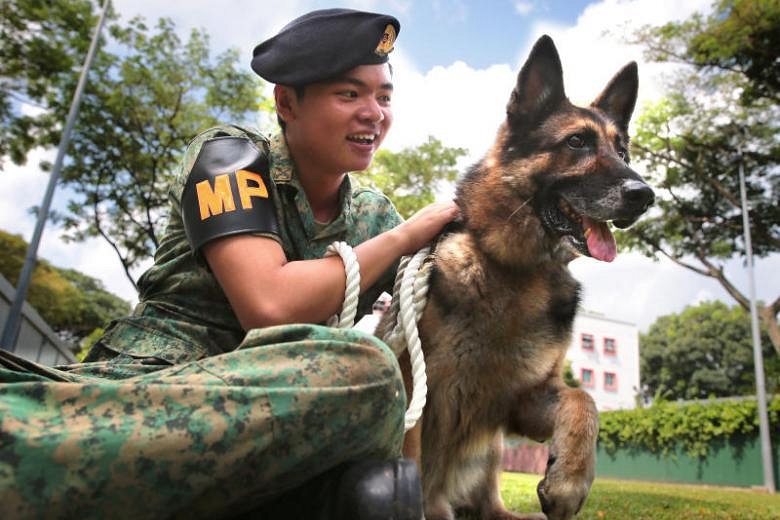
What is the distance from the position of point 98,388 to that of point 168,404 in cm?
15

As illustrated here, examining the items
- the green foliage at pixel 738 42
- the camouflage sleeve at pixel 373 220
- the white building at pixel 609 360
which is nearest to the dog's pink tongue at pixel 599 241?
the camouflage sleeve at pixel 373 220

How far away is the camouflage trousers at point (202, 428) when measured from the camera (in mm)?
1206

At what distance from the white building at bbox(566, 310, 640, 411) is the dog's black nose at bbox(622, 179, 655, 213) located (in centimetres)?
5703

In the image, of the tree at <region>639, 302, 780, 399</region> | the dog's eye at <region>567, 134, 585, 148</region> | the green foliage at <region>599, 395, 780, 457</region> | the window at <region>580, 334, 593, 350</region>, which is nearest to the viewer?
the dog's eye at <region>567, 134, 585, 148</region>

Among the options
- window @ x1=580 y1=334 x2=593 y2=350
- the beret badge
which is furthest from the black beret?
window @ x1=580 y1=334 x2=593 y2=350

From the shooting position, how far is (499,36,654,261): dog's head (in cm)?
263

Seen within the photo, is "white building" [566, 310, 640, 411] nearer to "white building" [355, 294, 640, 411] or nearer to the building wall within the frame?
"white building" [355, 294, 640, 411]

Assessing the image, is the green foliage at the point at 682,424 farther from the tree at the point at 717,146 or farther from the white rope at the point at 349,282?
the white rope at the point at 349,282

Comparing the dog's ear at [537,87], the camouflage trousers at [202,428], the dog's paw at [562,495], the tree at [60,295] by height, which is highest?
the tree at [60,295]

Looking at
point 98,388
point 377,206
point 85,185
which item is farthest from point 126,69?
point 98,388

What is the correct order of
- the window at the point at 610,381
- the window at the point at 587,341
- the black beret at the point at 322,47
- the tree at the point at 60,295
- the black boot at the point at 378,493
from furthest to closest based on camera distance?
the window at the point at 610,381
the window at the point at 587,341
the tree at the point at 60,295
the black beret at the point at 322,47
the black boot at the point at 378,493

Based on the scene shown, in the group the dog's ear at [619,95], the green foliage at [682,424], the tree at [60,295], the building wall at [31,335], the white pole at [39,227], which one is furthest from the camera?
the tree at [60,295]

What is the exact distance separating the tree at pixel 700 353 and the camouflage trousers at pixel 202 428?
50.7 m

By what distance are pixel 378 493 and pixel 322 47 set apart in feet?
5.34
